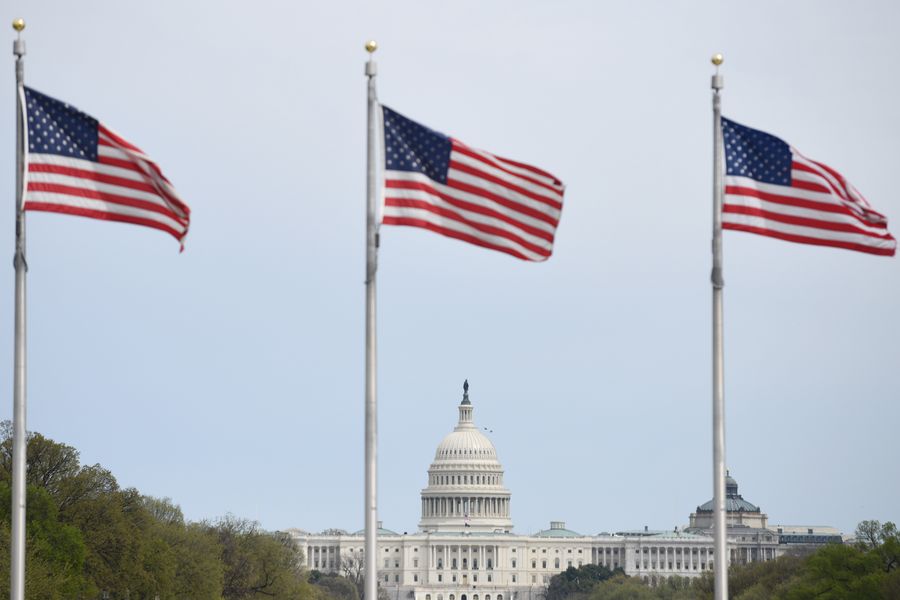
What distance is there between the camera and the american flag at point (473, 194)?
1886 inches

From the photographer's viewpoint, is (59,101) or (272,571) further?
(272,571)

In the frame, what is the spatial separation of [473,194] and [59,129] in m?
8.39

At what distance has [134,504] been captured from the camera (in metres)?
135

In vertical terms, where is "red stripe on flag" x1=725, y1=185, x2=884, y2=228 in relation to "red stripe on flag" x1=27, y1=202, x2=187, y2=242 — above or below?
above

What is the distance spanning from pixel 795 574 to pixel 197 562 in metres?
42.8

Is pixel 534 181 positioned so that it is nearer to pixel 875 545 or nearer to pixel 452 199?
pixel 452 199

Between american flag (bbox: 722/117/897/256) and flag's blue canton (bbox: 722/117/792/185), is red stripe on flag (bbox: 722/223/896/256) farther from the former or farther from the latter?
flag's blue canton (bbox: 722/117/792/185)

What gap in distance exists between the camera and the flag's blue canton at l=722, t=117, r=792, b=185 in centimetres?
4928

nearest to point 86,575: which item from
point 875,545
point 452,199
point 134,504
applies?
point 134,504

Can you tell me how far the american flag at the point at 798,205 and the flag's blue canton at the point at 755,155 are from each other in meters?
0.02

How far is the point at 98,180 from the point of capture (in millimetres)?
47781

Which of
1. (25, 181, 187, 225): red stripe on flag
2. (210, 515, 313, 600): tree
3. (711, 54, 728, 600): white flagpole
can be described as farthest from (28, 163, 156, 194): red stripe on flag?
(210, 515, 313, 600): tree

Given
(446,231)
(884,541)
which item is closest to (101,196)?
Result: (446,231)

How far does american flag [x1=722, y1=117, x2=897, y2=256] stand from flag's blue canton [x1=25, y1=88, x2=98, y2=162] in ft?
42.2
